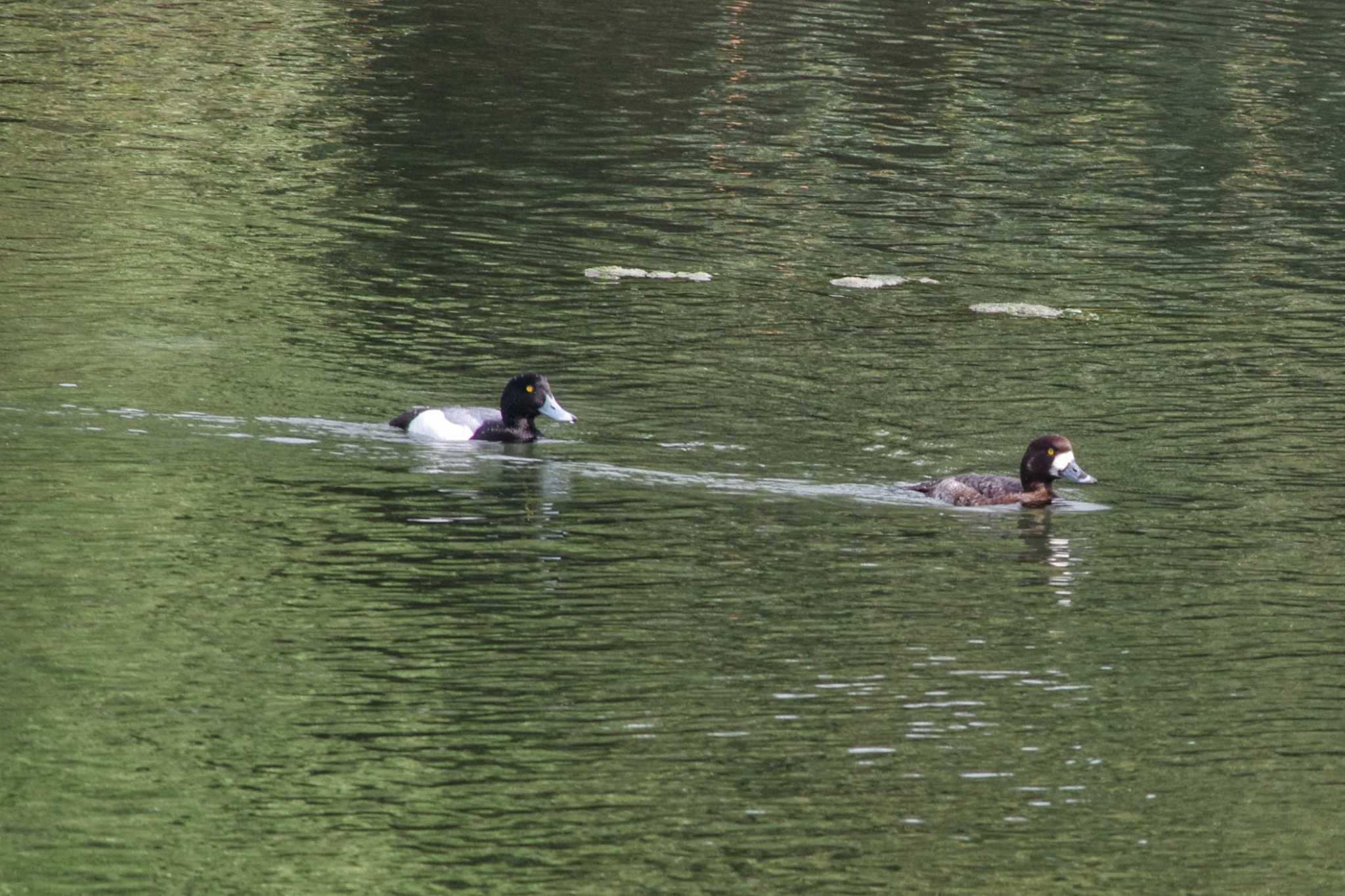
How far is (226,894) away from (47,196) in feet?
62.8

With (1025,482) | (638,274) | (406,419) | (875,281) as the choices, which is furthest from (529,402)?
(875,281)

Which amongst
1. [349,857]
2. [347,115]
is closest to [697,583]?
[349,857]

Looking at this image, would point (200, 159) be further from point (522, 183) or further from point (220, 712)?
point (220, 712)

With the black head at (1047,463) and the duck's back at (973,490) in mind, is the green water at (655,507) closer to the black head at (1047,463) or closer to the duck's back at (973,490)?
the duck's back at (973,490)

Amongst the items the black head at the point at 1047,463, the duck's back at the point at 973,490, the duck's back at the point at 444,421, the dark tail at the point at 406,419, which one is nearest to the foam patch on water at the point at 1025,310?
the black head at the point at 1047,463

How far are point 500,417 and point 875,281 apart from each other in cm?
780

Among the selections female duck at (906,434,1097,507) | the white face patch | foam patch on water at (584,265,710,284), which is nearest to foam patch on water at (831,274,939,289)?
→ foam patch on water at (584,265,710,284)

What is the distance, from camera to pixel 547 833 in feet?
35.8

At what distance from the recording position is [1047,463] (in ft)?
57.9

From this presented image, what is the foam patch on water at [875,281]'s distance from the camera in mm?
25797

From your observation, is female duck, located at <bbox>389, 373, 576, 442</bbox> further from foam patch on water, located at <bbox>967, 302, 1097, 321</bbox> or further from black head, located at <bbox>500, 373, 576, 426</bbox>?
foam patch on water, located at <bbox>967, 302, 1097, 321</bbox>

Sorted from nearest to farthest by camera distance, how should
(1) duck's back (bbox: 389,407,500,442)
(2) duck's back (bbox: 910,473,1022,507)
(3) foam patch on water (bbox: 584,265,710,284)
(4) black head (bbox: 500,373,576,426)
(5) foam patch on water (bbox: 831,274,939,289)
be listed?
(2) duck's back (bbox: 910,473,1022,507) < (1) duck's back (bbox: 389,407,500,442) < (4) black head (bbox: 500,373,576,426) < (3) foam patch on water (bbox: 584,265,710,284) < (5) foam patch on water (bbox: 831,274,939,289)

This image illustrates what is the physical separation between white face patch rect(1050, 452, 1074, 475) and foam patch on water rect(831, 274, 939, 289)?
8.26m

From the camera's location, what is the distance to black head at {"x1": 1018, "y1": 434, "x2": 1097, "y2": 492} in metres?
17.6
